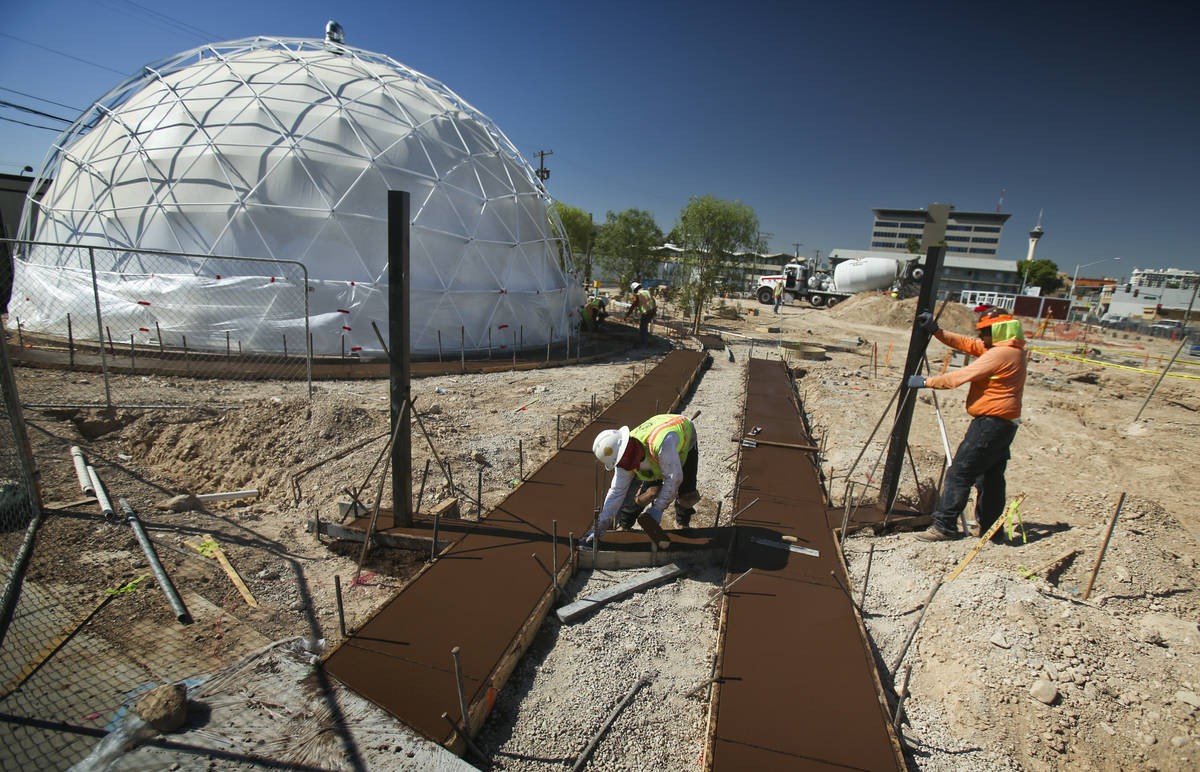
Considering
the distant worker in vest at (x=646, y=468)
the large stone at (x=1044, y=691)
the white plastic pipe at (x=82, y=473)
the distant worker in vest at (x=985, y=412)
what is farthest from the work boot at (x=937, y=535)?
the white plastic pipe at (x=82, y=473)

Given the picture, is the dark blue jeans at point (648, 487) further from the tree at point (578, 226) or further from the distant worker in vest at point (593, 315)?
the tree at point (578, 226)

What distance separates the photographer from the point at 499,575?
4219 mm

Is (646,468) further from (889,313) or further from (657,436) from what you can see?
(889,313)

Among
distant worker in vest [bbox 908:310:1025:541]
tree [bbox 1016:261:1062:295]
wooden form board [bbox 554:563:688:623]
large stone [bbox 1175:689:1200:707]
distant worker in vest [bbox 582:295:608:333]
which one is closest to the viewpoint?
large stone [bbox 1175:689:1200:707]

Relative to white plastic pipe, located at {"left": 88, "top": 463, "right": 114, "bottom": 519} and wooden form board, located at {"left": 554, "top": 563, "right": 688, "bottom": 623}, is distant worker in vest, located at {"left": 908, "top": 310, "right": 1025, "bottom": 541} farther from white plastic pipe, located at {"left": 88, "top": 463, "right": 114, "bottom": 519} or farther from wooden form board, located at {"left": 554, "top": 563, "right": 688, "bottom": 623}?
white plastic pipe, located at {"left": 88, "top": 463, "right": 114, "bottom": 519}

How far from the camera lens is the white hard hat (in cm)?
445

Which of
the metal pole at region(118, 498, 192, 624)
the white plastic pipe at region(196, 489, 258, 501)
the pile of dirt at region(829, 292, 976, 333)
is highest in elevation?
the pile of dirt at region(829, 292, 976, 333)

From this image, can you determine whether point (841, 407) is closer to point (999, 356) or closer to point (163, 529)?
point (999, 356)

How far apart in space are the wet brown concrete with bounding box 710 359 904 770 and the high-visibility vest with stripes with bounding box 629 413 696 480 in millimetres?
1052

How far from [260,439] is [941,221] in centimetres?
814

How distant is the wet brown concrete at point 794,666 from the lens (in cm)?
282

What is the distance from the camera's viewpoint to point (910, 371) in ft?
17.0

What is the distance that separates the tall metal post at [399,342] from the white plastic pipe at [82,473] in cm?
302

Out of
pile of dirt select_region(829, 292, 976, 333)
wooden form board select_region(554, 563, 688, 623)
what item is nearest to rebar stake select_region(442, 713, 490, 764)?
wooden form board select_region(554, 563, 688, 623)
